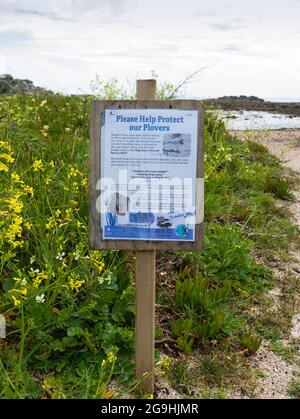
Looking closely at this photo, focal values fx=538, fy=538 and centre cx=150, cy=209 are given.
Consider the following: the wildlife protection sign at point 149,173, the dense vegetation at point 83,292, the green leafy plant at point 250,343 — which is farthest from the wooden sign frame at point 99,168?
the green leafy plant at point 250,343

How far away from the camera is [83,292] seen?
12.5ft

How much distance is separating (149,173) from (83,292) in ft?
3.89

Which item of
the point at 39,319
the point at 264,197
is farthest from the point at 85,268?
the point at 264,197

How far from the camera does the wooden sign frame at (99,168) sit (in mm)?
3055

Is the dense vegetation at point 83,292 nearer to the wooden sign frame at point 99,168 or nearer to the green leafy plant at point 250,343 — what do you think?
the green leafy plant at point 250,343

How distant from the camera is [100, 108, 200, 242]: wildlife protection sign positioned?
120 inches

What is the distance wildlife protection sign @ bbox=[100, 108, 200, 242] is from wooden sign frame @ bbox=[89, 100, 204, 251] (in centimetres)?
2

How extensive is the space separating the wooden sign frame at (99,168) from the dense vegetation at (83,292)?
214mm

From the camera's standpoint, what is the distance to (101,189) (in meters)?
3.12

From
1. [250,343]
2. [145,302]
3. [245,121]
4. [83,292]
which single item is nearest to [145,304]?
[145,302]

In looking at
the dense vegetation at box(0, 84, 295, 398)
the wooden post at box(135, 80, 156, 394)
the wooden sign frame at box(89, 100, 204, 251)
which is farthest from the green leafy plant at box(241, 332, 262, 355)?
the wooden sign frame at box(89, 100, 204, 251)

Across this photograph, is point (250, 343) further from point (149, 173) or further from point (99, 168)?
point (99, 168)

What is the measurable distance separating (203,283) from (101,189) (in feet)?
4.66
